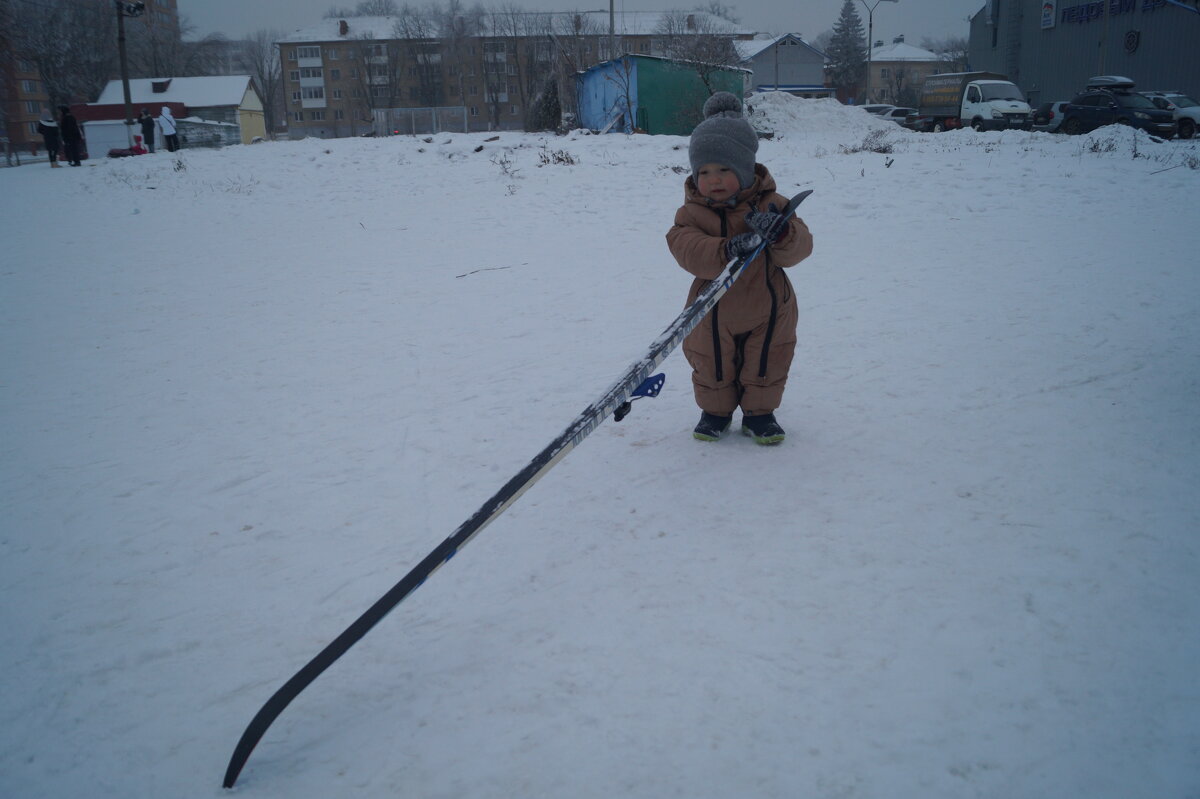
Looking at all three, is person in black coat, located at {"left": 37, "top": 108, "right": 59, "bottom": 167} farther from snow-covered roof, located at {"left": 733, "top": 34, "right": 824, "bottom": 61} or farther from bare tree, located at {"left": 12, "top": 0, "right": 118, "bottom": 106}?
snow-covered roof, located at {"left": 733, "top": 34, "right": 824, "bottom": 61}

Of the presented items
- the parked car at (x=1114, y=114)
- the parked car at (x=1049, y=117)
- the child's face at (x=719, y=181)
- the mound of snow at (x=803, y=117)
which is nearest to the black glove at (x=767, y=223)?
the child's face at (x=719, y=181)

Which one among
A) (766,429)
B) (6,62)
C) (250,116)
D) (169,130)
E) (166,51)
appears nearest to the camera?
(766,429)

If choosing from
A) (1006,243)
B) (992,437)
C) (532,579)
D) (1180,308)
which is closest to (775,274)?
(992,437)

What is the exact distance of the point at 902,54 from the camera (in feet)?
276

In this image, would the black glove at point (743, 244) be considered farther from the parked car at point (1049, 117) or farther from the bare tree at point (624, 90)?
the parked car at point (1049, 117)

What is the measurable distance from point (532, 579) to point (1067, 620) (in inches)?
61.6

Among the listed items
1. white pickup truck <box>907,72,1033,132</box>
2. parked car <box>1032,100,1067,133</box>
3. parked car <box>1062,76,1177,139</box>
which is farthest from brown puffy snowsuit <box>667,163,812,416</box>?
white pickup truck <box>907,72,1033,132</box>

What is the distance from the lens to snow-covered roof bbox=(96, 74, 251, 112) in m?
44.9

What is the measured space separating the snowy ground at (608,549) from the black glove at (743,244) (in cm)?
90

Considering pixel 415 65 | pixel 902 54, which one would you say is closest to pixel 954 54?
pixel 902 54

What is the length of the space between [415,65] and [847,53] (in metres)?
45.3

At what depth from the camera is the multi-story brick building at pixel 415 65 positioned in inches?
2539

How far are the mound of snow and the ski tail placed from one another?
19848mm

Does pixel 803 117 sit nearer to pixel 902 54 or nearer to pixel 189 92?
pixel 189 92
